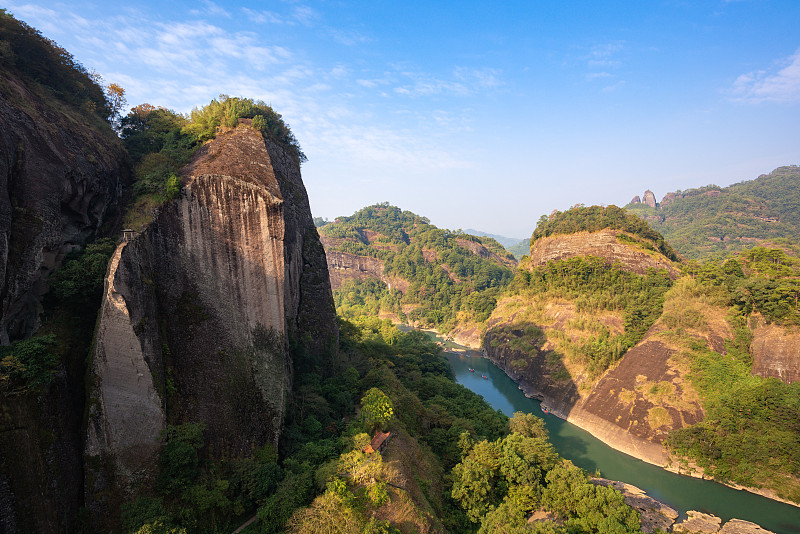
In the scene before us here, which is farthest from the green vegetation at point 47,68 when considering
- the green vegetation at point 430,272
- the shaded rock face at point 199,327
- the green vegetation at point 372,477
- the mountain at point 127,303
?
the green vegetation at point 430,272

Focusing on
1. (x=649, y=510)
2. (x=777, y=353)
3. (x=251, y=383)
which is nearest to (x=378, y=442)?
(x=251, y=383)

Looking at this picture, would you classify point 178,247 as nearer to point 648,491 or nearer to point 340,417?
point 340,417

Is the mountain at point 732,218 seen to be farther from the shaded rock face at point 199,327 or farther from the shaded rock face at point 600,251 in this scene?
the shaded rock face at point 199,327

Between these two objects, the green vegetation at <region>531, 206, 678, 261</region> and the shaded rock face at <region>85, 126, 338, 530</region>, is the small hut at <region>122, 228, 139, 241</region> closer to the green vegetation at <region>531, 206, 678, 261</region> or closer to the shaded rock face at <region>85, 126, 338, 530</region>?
the shaded rock face at <region>85, 126, 338, 530</region>

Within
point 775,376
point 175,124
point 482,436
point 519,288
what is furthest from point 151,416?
point 519,288

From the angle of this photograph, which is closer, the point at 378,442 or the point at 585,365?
the point at 378,442

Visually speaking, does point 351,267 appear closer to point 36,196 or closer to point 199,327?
point 199,327

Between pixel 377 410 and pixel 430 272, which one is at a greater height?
Result: pixel 430 272
